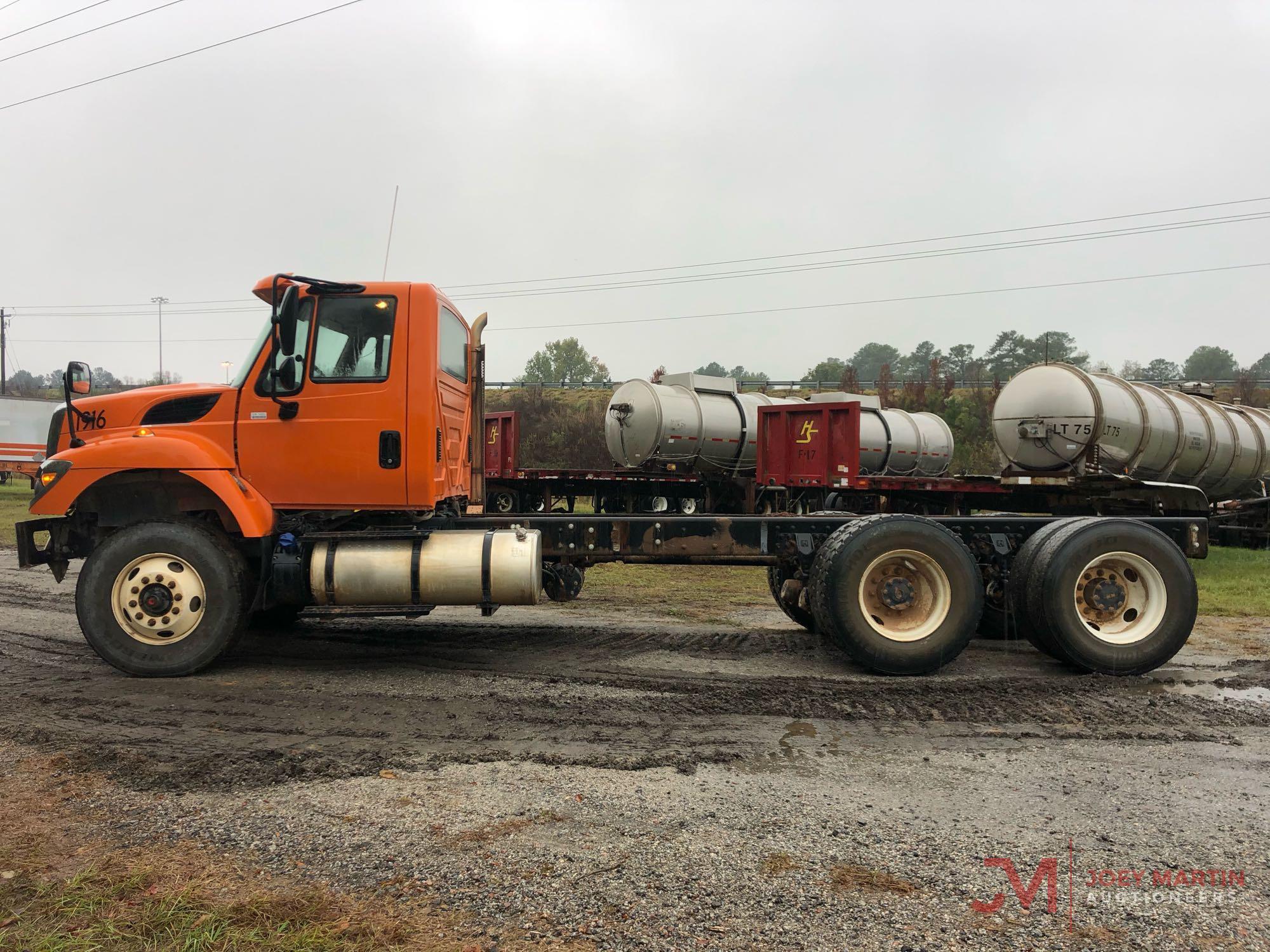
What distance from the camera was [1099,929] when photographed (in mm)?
2826

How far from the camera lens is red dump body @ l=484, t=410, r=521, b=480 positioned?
1745 centimetres

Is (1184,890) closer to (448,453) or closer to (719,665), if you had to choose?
(719,665)

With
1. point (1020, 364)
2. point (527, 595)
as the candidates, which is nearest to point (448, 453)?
point (527, 595)

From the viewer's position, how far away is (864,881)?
3.11 metres

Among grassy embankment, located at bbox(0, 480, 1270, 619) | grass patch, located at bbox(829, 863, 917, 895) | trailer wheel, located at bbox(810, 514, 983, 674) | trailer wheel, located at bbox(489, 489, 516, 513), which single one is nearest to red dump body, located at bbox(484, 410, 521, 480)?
trailer wheel, located at bbox(489, 489, 516, 513)

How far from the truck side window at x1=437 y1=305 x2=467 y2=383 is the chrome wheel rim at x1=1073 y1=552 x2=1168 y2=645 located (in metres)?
5.33

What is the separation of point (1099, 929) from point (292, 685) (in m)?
5.09

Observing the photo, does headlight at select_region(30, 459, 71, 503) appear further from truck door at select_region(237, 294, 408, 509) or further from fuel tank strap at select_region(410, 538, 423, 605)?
fuel tank strap at select_region(410, 538, 423, 605)

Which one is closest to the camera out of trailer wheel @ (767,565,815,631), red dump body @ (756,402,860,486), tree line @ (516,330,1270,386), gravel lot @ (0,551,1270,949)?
gravel lot @ (0,551,1270,949)

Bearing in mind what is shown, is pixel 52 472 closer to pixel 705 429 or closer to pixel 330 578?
pixel 330 578

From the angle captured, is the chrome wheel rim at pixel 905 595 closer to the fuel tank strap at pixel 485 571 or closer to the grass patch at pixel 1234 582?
the fuel tank strap at pixel 485 571

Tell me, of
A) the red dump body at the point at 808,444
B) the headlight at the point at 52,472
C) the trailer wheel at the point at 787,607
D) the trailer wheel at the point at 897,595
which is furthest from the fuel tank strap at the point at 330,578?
the red dump body at the point at 808,444

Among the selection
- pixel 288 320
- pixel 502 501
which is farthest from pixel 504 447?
pixel 288 320

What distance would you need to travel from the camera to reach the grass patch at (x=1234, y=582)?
1023 cm
